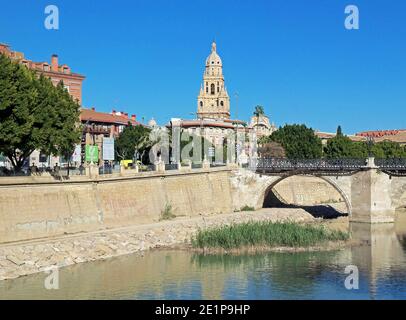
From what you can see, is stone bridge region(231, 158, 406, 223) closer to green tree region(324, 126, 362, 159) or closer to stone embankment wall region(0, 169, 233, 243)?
stone embankment wall region(0, 169, 233, 243)

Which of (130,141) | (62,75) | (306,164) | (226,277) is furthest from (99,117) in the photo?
(226,277)

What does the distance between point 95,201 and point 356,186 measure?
3437 cm

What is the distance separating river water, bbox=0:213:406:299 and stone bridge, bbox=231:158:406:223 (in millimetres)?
21193

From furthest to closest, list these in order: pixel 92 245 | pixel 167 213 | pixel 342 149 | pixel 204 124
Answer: pixel 204 124 < pixel 342 149 < pixel 167 213 < pixel 92 245

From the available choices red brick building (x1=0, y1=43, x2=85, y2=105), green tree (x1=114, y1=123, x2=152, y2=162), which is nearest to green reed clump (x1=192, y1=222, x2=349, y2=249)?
red brick building (x1=0, y1=43, x2=85, y2=105)

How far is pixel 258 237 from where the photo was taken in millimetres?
51906

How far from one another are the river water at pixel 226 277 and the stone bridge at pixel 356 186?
2119cm

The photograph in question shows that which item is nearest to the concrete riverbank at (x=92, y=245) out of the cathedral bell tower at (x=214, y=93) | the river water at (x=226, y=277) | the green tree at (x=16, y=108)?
the river water at (x=226, y=277)

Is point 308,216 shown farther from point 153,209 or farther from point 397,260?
point 397,260

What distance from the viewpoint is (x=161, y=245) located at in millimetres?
54031

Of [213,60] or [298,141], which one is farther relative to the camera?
[213,60]

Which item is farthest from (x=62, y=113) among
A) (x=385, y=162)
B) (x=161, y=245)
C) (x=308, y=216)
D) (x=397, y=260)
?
(x=385, y=162)

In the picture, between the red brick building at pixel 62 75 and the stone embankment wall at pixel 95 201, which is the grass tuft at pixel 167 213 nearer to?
the stone embankment wall at pixel 95 201

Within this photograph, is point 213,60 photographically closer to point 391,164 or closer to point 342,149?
point 342,149
